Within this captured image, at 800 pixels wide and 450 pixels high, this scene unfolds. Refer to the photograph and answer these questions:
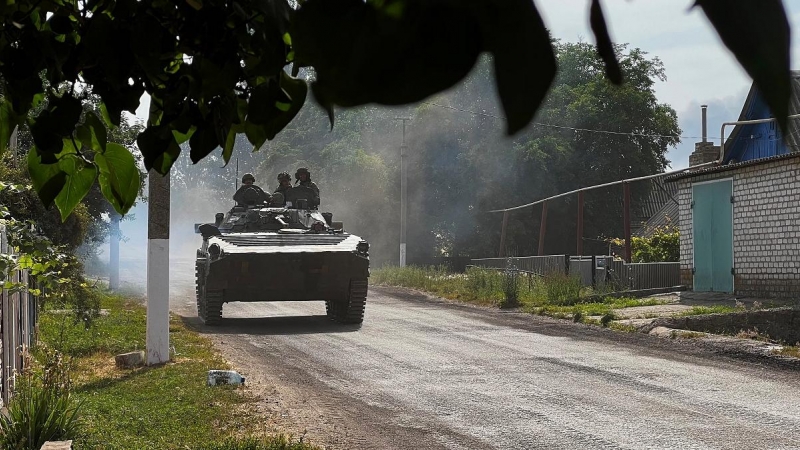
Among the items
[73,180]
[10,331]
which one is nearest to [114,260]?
[10,331]

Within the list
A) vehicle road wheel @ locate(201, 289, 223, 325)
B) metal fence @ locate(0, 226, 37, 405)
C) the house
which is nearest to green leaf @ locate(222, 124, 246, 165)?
metal fence @ locate(0, 226, 37, 405)

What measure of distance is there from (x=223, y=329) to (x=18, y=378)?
7604mm

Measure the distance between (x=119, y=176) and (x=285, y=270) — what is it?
12.5 m

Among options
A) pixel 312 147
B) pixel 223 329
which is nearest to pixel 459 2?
pixel 223 329

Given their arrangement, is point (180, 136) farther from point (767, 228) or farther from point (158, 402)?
point (767, 228)

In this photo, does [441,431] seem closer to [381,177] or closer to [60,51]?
[60,51]

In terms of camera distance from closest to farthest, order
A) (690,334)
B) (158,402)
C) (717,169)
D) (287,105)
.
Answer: (287,105) → (158,402) → (690,334) → (717,169)

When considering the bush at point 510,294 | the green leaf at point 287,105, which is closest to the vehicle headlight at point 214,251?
the bush at point 510,294

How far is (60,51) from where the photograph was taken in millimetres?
1536

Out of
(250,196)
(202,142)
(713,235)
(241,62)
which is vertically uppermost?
(250,196)

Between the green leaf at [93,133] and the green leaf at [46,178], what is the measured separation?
0.07 m

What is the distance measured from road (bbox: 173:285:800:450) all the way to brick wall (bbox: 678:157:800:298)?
515 centimetres

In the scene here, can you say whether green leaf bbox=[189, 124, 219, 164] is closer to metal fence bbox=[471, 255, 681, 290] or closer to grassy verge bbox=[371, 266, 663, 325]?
grassy verge bbox=[371, 266, 663, 325]

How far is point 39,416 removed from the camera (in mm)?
5625
